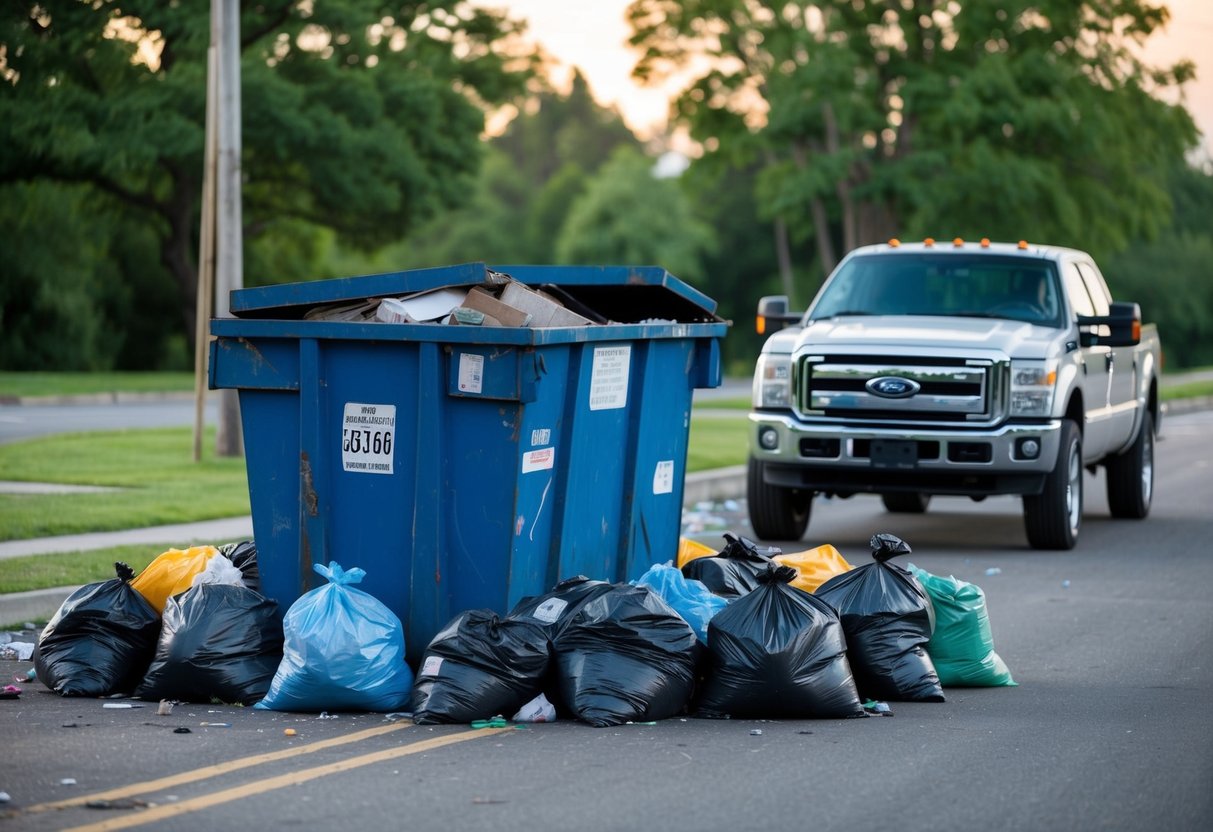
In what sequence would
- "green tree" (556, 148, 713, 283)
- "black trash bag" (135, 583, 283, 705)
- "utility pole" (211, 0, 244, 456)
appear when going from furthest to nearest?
"green tree" (556, 148, 713, 283)
"utility pole" (211, 0, 244, 456)
"black trash bag" (135, 583, 283, 705)

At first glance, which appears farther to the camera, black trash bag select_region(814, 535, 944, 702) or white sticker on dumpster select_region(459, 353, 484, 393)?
black trash bag select_region(814, 535, 944, 702)

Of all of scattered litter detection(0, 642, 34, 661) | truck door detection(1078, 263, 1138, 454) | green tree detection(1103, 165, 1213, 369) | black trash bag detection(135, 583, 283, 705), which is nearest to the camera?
black trash bag detection(135, 583, 283, 705)

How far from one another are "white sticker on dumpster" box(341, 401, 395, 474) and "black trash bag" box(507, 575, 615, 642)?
2.69 ft

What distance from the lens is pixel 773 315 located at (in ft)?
43.3

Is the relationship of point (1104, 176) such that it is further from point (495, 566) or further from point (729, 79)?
point (495, 566)

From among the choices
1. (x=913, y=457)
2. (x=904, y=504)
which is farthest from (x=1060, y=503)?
(x=904, y=504)

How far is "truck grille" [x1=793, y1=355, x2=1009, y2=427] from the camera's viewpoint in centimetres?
1206

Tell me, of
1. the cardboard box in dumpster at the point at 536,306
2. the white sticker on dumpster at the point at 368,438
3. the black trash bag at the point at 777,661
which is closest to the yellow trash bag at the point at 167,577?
the white sticker on dumpster at the point at 368,438

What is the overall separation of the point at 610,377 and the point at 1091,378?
6101mm

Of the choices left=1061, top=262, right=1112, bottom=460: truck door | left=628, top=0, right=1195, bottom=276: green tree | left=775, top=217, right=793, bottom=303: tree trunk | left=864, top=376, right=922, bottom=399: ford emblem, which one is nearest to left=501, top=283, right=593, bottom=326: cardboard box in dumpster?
left=864, top=376, right=922, bottom=399: ford emblem

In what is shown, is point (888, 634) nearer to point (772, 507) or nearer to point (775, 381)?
point (775, 381)

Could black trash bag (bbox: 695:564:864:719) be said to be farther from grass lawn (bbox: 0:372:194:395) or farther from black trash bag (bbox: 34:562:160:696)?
grass lawn (bbox: 0:372:194:395)

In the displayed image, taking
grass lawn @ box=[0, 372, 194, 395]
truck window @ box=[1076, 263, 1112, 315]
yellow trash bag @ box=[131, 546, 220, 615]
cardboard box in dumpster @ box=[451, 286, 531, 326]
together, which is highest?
truck window @ box=[1076, 263, 1112, 315]

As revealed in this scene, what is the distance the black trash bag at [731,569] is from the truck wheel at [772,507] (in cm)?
434
